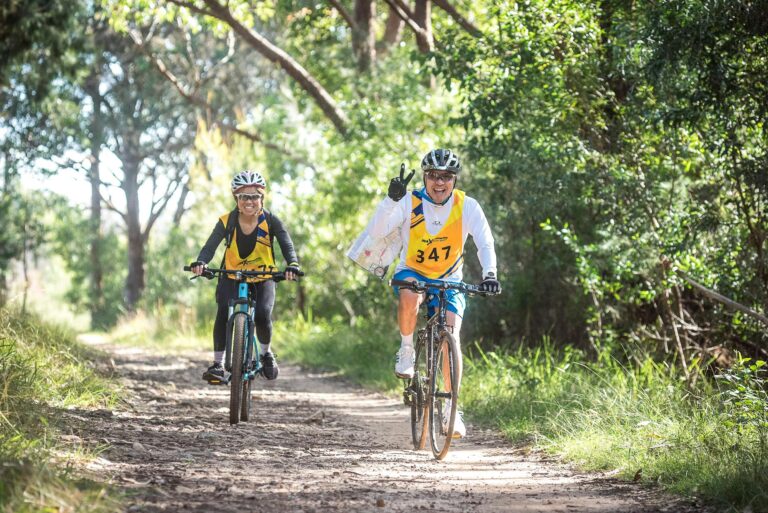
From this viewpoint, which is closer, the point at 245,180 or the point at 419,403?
the point at 419,403

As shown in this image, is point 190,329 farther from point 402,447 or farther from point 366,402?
point 402,447

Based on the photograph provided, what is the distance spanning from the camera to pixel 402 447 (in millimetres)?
→ 7824

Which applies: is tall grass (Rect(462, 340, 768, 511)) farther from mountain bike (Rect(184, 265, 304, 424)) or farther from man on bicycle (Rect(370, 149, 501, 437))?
mountain bike (Rect(184, 265, 304, 424))

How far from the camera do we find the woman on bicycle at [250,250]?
27.5 ft

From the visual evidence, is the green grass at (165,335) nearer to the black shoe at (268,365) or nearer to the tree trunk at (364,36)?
the tree trunk at (364,36)

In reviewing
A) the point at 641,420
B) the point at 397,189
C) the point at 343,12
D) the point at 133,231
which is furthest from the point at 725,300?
the point at 133,231

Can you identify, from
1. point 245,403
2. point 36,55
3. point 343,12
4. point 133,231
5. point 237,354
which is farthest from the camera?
point 133,231

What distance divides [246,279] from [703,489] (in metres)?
4.21

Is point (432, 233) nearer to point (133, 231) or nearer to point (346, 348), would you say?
point (346, 348)

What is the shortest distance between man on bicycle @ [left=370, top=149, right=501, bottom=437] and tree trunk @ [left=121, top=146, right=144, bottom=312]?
101 feet

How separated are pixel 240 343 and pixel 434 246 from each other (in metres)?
1.90

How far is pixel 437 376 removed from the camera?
23.5 feet

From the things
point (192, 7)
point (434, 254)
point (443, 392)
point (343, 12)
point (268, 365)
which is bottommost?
point (443, 392)

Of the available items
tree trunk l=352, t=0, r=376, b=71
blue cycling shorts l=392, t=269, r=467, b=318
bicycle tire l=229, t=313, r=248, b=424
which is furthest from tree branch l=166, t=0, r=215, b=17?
blue cycling shorts l=392, t=269, r=467, b=318
